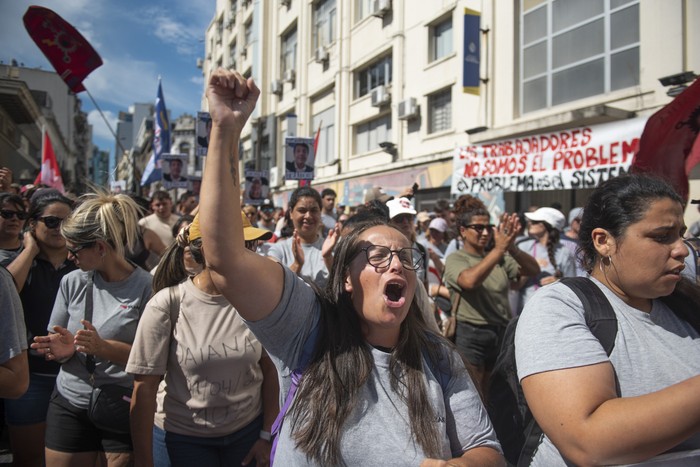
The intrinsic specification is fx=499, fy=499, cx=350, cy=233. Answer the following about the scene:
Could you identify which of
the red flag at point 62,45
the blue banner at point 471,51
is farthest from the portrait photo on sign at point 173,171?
the blue banner at point 471,51

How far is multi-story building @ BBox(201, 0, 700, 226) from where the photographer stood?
367 inches

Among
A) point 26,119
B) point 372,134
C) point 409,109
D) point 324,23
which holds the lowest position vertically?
point 372,134

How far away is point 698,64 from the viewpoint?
8.26 metres

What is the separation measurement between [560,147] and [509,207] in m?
2.79

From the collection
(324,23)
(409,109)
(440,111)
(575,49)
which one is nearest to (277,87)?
(324,23)

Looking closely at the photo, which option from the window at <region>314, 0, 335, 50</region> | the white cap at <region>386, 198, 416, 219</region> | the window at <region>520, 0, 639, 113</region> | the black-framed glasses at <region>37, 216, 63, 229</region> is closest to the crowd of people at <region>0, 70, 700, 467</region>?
the black-framed glasses at <region>37, 216, 63, 229</region>

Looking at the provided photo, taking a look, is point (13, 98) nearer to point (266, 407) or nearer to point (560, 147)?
point (560, 147)

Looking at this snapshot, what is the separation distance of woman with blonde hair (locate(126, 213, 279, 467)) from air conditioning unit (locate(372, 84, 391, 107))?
1462 centimetres

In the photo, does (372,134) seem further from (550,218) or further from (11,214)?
(11,214)

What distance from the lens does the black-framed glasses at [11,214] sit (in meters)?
3.63

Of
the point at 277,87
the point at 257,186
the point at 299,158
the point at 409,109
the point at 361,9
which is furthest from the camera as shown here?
the point at 277,87

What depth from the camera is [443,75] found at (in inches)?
555

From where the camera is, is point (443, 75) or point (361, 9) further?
point (361, 9)

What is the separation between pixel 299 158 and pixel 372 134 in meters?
7.82
